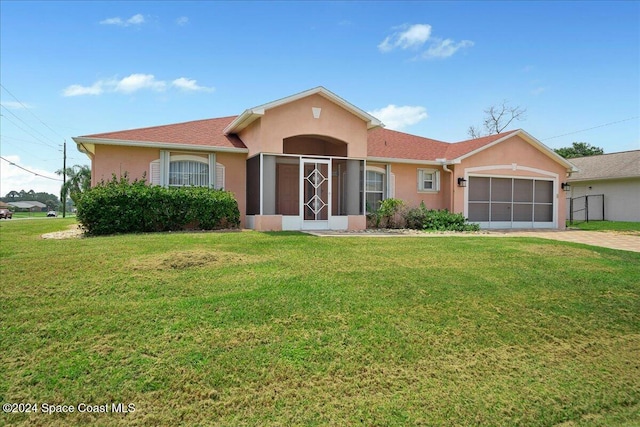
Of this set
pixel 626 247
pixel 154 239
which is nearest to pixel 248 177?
pixel 154 239

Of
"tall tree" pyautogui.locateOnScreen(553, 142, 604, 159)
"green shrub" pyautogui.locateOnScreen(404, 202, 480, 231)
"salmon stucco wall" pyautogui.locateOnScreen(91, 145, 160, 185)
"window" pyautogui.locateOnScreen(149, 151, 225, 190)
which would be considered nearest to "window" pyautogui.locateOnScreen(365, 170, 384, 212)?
"green shrub" pyautogui.locateOnScreen(404, 202, 480, 231)

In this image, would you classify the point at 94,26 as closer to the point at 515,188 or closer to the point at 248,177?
the point at 248,177

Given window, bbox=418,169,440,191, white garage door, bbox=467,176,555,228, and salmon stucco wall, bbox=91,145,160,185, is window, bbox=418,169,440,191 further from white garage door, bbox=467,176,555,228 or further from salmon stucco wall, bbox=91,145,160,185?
salmon stucco wall, bbox=91,145,160,185

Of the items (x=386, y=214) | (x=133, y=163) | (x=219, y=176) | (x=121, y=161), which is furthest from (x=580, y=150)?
(x=121, y=161)

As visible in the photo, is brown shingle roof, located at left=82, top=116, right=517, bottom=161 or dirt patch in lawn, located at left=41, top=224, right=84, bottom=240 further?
brown shingle roof, located at left=82, top=116, right=517, bottom=161

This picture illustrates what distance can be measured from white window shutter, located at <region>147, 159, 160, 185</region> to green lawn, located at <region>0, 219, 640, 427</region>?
22.9 feet

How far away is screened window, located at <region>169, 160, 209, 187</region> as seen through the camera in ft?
49.4

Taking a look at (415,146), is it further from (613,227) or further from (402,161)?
(613,227)

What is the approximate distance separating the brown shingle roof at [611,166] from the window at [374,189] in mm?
14668

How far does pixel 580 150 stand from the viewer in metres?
53.9

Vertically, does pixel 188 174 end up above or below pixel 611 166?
below

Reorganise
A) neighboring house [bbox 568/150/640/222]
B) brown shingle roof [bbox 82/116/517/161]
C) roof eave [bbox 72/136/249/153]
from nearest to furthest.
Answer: roof eave [bbox 72/136/249/153] → brown shingle roof [bbox 82/116/517/161] → neighboring house [bbox 568/150/640/222]

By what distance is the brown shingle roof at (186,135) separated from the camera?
1455cm

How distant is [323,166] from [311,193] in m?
1.08
